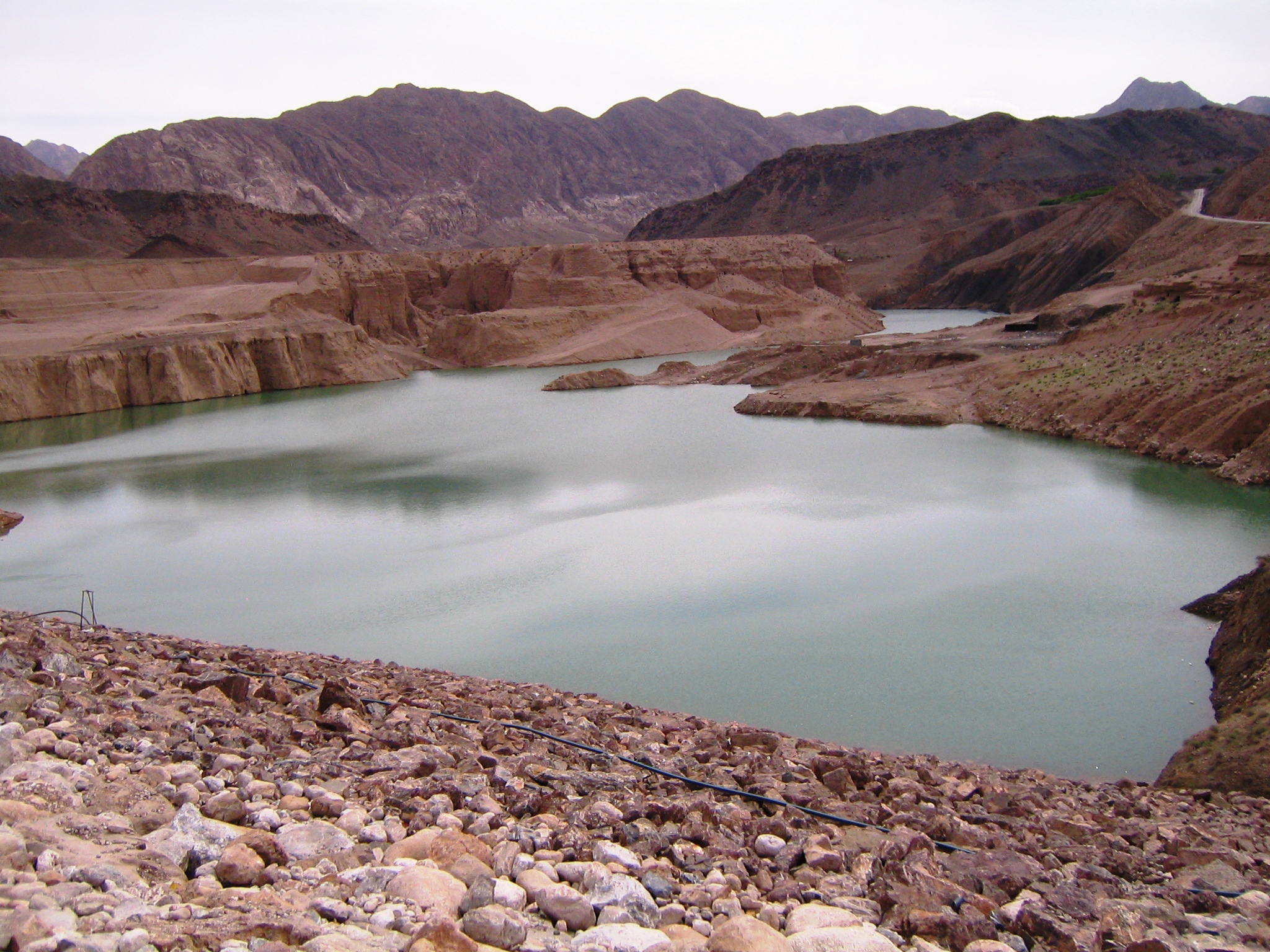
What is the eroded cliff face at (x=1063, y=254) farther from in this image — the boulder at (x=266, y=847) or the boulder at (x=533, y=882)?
the boulder at (x=266, y=847)

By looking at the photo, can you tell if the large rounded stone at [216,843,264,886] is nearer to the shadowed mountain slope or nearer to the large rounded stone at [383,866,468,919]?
the large rounded stone at [383,866,468,919]

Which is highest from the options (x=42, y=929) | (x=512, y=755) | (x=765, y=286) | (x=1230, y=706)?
(x=765, y=286)

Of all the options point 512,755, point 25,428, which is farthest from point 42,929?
point 25,428

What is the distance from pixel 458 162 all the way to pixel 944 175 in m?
67.1

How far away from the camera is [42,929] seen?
3205mm

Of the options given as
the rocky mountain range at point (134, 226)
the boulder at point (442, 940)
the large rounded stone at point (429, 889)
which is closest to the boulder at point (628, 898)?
the large rounded stone at point (429, 889)

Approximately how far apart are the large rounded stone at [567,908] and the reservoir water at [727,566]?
5313 millimetres

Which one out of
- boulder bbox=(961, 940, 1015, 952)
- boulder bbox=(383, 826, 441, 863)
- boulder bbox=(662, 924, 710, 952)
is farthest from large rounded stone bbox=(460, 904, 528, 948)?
boulder bbox=(961, 940, 1015, 952)

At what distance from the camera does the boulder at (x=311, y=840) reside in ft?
14.1

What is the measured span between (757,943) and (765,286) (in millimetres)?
52660

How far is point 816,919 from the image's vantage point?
4.18 meters

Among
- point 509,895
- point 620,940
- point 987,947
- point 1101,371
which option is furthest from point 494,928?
point 1101,371

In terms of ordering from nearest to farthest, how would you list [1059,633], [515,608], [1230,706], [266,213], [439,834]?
[439,834], [1230,706], [1059,633], [515,608], [266,213]

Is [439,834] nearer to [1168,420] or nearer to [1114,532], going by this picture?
[1114,532]
